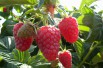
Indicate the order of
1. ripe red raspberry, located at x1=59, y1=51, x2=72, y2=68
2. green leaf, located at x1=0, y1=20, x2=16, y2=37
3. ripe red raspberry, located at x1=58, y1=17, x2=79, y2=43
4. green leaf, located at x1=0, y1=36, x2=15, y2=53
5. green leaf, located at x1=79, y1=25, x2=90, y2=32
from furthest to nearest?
green leaf, located at x1=0, y1=20, x2=16, y2=37
green leaf, located at x1=0, y1=36, x2=15, y2=53
green leaf, located at x1=79, y1=25, x2=90, y2=32
ripe red raspberry, located at x1=59, y1=51, x2=72, y2=68
ripe red raspberry, located at x1=58, y1=17, x2=79, y2=43

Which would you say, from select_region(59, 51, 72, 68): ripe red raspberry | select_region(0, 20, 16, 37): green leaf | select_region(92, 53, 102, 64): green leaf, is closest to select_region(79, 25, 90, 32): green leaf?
select_region(59, 51, 72, 68): ripe red raspberry

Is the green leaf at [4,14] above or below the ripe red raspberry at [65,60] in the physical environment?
above

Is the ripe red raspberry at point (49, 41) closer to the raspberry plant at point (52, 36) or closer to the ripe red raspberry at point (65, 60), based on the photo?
the raspberry plant at point (52, 36)

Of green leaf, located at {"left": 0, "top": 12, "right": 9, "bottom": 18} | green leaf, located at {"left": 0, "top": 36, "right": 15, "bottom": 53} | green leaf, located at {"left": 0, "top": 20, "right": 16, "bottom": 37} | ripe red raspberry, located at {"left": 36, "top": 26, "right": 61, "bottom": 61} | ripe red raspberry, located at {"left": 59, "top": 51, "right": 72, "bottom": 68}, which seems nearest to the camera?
ripe red raspberry, located at {"left": 36, "top": 26, "right": 61, "bottom": 61}

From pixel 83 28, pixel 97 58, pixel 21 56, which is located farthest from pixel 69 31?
pixel 97 58

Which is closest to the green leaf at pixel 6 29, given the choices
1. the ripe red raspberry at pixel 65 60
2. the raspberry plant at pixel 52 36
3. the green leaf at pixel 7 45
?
the raspberry plant at pixel 52 36

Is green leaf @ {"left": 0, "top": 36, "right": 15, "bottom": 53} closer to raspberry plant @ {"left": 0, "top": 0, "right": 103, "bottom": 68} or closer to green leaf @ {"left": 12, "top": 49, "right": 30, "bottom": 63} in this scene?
raspberry plant @ {"left": 0, "top": 0, "right": 103, "bottom": 68}

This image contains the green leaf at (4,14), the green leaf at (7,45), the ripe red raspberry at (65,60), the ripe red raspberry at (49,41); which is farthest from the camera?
the green leaf at (4,14)

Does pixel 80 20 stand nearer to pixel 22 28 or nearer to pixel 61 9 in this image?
pixel 61 9
